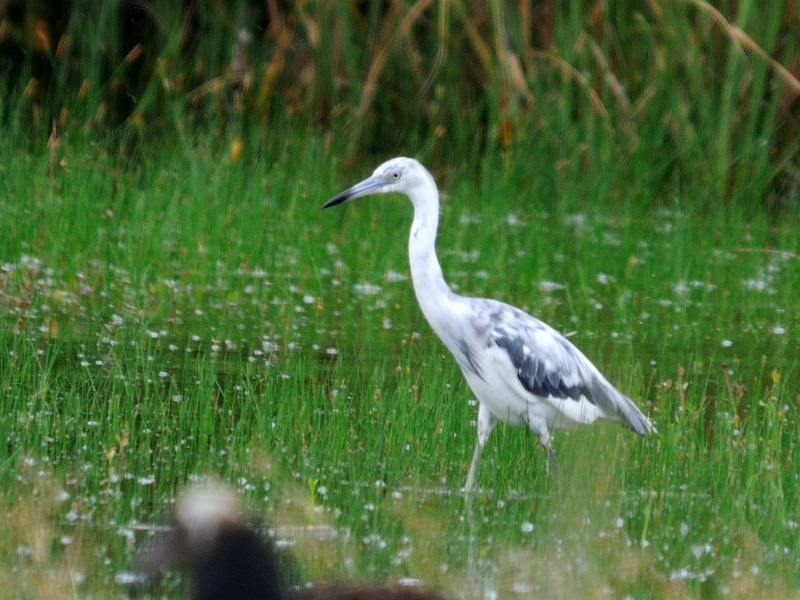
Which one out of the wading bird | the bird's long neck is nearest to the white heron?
the bird's long neck

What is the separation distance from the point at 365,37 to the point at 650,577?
8.20 metres

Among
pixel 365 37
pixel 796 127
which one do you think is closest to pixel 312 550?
pixel 365 37

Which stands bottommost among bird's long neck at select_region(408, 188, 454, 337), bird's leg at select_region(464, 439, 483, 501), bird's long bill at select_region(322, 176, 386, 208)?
bird's leg at select_region(464, 439, 483, 501)

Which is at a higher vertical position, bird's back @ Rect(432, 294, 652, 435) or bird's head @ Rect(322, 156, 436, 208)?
bird's head @ Rect(322, 156, 436, 208)

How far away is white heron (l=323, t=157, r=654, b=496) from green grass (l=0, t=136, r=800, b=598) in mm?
117

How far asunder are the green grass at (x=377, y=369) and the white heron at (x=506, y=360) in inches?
4.6

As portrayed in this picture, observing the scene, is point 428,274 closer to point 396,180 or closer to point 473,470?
point 396,180

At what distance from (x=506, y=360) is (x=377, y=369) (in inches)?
27.5

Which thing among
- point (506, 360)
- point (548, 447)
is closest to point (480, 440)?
point (548, 447)

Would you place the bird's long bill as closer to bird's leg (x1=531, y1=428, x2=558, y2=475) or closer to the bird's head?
the bird's head

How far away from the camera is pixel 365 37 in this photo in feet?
37.8

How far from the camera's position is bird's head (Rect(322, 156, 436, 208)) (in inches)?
220

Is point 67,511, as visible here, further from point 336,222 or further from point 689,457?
point 336,222

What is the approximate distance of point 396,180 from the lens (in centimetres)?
569
